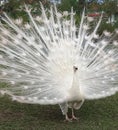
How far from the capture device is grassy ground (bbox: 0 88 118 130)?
710cm

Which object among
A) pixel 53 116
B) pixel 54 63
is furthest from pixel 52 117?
pixel 54 63

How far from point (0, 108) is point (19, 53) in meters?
1.27

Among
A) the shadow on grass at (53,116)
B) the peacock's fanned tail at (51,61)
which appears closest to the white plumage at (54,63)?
the peacock's fanned tail at (51,61)

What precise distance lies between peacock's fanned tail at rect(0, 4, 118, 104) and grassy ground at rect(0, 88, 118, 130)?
48 cm

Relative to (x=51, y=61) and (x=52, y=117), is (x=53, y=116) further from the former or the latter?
(x=51, y=61)

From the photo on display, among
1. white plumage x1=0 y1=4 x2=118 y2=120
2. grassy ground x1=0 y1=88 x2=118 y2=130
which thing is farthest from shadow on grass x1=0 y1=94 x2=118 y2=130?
white plumage x1=0 y1=4 x2=118 y2=120

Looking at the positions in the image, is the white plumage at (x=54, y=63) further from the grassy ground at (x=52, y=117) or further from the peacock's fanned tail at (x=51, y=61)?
the grassy ground at (x=52, y=117)

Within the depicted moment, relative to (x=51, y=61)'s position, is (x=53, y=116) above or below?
below

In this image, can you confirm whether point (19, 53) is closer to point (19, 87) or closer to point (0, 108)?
point (19, 87)

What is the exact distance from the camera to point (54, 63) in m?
7.36

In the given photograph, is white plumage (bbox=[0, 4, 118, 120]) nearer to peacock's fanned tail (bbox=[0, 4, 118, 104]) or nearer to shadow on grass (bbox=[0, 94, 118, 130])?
peacock's fanned tail (bbox=[0, 4, 118, 104])

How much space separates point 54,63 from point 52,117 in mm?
960

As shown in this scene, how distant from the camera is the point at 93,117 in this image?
7754mm

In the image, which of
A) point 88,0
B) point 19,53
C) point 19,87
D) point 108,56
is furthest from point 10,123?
point 88,0
